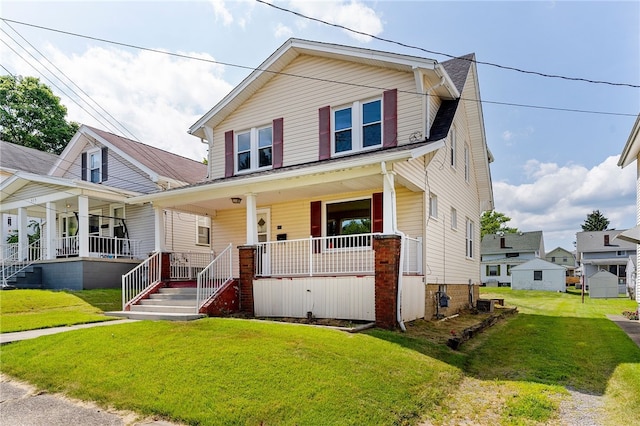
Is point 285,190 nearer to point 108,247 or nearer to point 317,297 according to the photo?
point 317,297

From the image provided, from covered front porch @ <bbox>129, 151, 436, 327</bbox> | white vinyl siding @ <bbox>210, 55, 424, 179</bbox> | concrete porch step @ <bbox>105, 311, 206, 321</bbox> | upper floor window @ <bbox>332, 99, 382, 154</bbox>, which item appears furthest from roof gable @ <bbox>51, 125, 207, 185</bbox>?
upper floor window @ <bbox>332, 99, 382, 154</bbox>

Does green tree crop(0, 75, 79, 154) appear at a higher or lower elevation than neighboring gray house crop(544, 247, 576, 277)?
higher

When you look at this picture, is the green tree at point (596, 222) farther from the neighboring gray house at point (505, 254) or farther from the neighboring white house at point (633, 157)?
the neighboring white house at point (633, 157)

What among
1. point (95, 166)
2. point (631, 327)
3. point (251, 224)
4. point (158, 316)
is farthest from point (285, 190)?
point (95, 166)

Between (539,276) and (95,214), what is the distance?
3992 centimetres

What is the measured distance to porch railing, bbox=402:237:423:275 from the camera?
31.7 feet

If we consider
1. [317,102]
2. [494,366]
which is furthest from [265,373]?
[317,102]

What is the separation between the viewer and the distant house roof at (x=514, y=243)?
5084cm

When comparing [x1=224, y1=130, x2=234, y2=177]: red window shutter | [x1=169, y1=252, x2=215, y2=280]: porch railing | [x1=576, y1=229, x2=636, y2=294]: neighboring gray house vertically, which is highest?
[x1=224, y1=130, x2=234, y2=177]: red window shutter

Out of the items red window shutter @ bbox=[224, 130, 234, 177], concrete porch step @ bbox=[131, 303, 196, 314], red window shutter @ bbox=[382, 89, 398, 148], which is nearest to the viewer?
concrete porch step @ bbox=[131, 303, 196, 314]

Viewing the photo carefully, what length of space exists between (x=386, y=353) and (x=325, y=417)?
2356 millimetres

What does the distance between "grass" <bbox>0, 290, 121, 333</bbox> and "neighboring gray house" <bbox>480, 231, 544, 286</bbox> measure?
46.2 m

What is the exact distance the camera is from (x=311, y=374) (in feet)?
16.9

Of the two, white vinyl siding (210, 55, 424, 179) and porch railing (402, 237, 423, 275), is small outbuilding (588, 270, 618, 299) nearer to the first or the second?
porch railing (402, 237, 423, 275)
